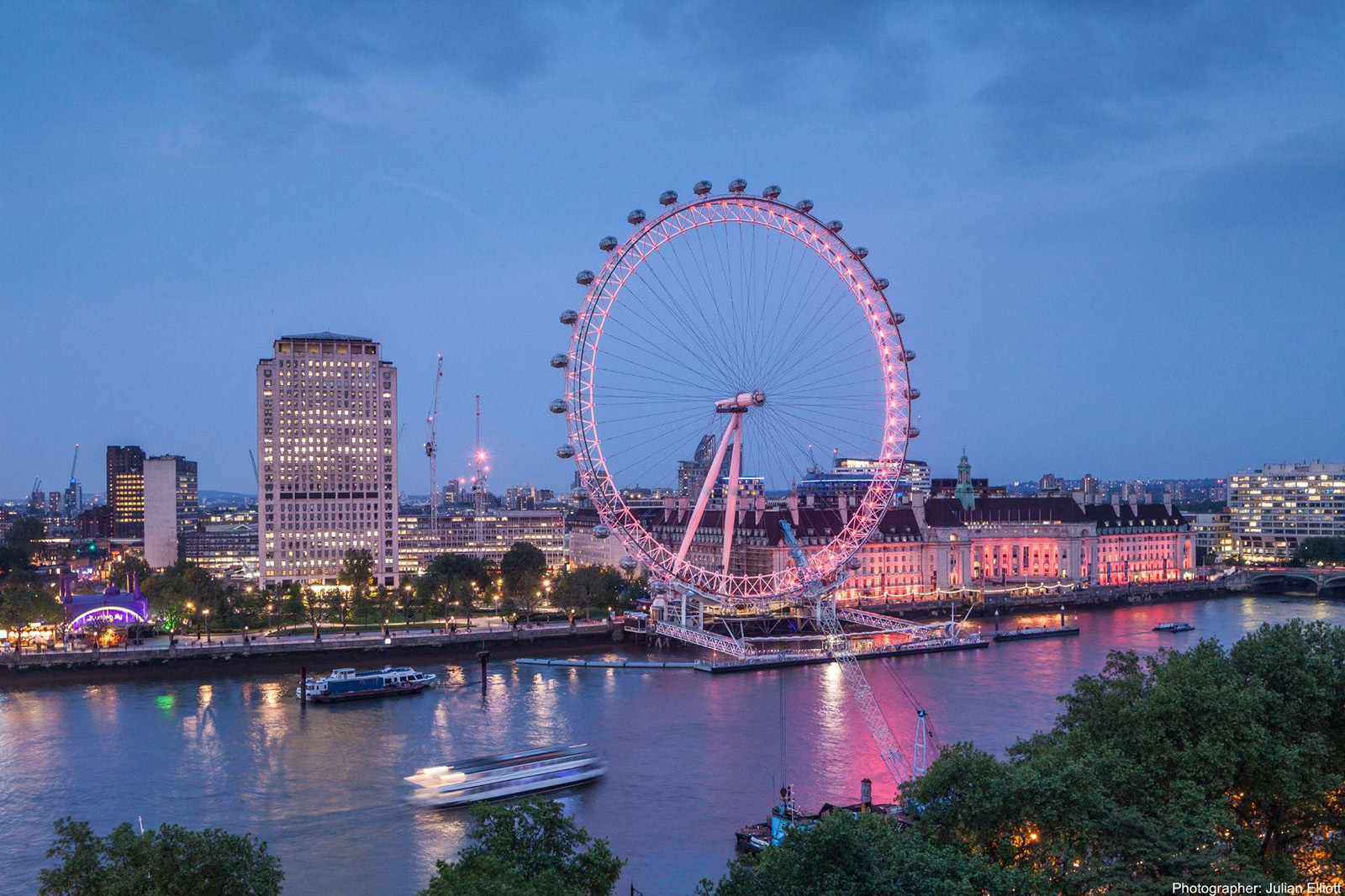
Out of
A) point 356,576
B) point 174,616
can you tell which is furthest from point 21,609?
point 356,576

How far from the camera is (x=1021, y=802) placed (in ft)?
42.2

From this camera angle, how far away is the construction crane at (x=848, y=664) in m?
23.8

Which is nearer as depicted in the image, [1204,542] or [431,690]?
[431,690]

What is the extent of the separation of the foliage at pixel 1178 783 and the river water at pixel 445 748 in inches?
228

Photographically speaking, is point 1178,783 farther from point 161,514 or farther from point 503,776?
point 161,514

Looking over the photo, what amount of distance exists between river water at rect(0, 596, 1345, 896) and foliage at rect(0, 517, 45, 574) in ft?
141

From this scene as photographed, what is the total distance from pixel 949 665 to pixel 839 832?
1117 inches

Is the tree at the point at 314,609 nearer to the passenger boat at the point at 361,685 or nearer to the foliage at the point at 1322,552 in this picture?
the passenger boat at the point at 361,685

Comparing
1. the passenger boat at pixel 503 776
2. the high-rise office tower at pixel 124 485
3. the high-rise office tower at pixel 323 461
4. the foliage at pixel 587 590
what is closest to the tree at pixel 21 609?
the foliage at pixel 587 590

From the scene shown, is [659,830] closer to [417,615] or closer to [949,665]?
[949,665]

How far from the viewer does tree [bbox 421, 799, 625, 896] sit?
10.8 meters

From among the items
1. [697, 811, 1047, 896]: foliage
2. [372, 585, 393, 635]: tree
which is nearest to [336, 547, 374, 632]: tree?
[372, 585, 393, 635]: tree

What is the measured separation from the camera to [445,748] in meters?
25.5

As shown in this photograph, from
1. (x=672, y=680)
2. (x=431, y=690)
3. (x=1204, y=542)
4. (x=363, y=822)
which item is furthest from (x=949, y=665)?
(x=1204, y=542)
